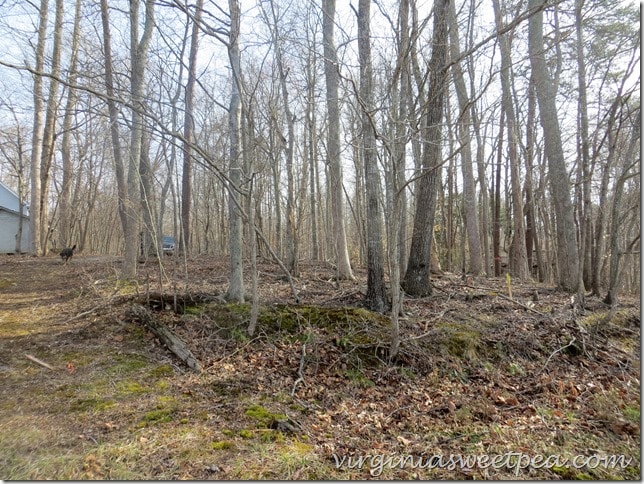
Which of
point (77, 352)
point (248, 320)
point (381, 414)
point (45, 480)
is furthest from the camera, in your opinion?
point (248, 320)

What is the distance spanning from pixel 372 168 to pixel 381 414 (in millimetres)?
3151

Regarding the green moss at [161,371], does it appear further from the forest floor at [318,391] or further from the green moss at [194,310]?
the green moss at [194,310]

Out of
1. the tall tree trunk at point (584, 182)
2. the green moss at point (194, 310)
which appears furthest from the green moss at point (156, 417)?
the tall tree trunk at point (584, 182)

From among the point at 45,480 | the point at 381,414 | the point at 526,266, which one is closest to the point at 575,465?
the point at 381,414

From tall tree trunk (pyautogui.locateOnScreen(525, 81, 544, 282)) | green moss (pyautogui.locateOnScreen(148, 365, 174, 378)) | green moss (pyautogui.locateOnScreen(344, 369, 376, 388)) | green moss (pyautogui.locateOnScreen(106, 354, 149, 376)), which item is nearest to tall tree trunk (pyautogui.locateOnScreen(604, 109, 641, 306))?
green moss (pyautogui.locateOnScreen(344, 369, 376, 388))

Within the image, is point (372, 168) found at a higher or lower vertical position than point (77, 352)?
higher

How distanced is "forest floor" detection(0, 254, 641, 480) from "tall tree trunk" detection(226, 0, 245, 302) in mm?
500

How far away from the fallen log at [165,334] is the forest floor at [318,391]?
7 cm

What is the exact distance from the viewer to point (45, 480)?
6.78 feet

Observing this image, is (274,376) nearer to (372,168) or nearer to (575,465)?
(575,465)

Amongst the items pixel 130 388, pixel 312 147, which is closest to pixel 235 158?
pixel 130 388

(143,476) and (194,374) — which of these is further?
(194,374)

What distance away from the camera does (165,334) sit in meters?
4.41

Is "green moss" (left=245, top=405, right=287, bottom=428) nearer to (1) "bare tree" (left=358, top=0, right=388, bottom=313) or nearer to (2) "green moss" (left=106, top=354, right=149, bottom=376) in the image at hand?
(2) "green moss" (left=106, top=354, right=149, bottom=376)
